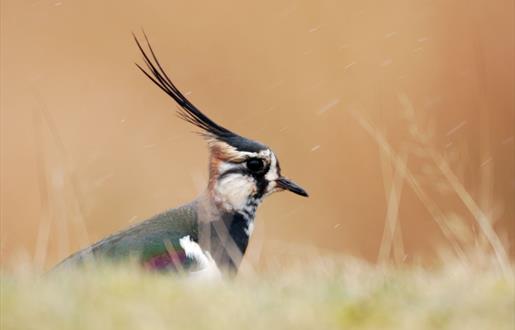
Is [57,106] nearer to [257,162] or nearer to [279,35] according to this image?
[279,35]

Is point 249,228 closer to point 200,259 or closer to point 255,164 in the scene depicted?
point 255,164

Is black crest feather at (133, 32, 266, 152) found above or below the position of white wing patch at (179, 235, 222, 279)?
above

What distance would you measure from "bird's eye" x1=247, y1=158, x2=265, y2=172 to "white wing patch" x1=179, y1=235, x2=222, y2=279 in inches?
37.2

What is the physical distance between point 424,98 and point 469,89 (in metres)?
0.79

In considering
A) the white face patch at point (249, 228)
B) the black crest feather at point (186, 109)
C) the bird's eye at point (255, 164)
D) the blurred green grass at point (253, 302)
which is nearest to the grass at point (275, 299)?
the blurred green grass at point (253, 302)

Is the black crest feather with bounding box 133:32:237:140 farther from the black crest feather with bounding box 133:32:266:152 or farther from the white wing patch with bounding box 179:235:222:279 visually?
the white wing patch with bounding box 179:235:222:279

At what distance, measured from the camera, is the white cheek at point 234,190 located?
675 cm

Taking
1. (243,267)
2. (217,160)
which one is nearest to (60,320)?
(243,267)

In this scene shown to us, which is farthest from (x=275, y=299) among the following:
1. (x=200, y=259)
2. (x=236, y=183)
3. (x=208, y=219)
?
(x=236, y=183)

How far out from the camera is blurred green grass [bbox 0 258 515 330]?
13.4 feet

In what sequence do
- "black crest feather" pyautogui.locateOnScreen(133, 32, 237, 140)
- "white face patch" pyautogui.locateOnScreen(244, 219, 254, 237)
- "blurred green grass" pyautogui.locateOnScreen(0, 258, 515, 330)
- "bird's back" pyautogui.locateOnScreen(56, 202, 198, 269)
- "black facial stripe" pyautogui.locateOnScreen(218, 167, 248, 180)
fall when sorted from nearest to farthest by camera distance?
"blurred green grass" pyautogui.locateOnScreen(0, 258, 515, 330) → "bird's back" pyautogui.locateOnScreen(56, 202, 198, 269) → "black crest feather" pyautogui.locateOnScreen(133, 32, 237, 140) → "white face patch" pyautogui.locateOnScreen(244, 219, 254, 237) → "black facial stripe" pyautogui.locateOnScreen(218, 167, 248, 180)

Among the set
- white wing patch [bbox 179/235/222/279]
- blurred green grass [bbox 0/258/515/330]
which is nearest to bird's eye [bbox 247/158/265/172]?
white wing patch [bbox 179/235/222/279]

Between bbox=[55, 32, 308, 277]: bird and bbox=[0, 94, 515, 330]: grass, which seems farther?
bbox=[55, 32, 308, 277]: bird

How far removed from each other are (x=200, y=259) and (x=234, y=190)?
0.98 metres
